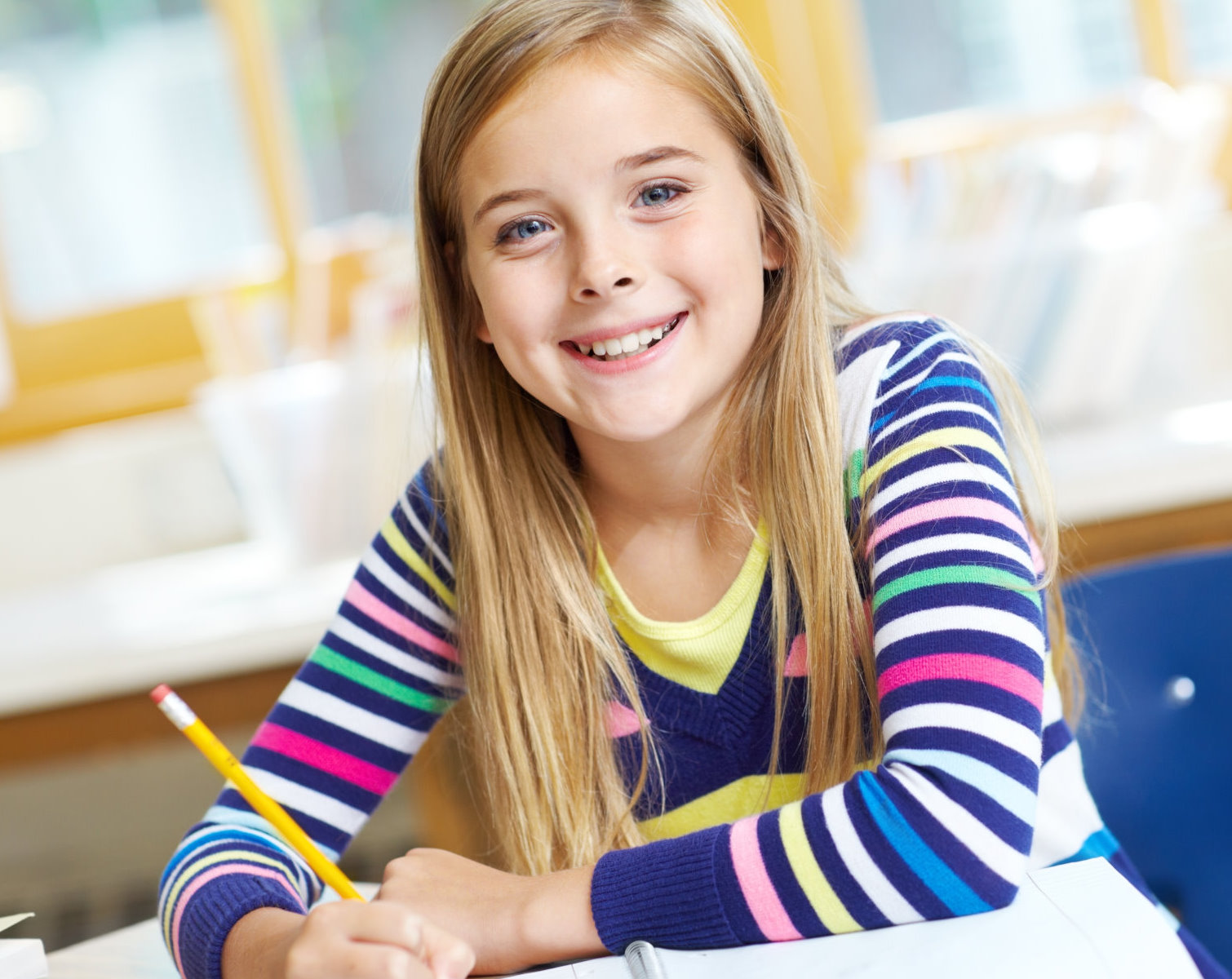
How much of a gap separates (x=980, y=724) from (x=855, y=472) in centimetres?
19

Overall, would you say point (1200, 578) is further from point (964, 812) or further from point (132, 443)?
point (132, 443)

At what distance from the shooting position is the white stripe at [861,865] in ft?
1.85

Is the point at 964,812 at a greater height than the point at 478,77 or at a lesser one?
lesser

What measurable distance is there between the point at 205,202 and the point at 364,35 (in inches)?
14.4

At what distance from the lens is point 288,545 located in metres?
1.63

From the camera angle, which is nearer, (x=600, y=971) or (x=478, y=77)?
(x=600, y=971)

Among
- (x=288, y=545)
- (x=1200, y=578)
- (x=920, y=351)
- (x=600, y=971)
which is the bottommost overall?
(x=600, y=971)

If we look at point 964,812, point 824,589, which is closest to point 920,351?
point 824,589

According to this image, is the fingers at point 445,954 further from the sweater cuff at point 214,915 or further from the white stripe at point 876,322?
the white stripe at point 876,322

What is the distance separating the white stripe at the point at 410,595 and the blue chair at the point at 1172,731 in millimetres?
440

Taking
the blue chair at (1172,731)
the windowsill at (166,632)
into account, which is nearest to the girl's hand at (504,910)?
the blue chair at (1172,731)

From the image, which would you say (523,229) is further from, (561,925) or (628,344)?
(561,925)

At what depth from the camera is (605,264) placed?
733mm

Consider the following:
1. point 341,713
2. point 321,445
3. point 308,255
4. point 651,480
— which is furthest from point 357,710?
point 308,255
